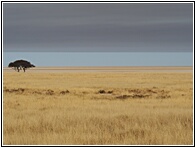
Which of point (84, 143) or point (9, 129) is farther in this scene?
point (9, 129)

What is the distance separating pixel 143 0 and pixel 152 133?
4.12 m

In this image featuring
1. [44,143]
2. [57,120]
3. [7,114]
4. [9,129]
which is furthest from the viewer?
[7,114]

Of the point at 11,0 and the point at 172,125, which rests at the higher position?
the point at 11,0

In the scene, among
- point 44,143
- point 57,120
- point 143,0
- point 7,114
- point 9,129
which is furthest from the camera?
point 7,114

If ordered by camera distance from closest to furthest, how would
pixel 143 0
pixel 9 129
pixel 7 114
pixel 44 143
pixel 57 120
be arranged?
pixel 44 143, pixel 143 0, pixel 9 129, pixel 57 120, pixel 7 114

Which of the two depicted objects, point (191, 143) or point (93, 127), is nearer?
point (191, 143)

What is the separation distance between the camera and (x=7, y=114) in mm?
16906

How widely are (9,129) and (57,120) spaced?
6.90 ft

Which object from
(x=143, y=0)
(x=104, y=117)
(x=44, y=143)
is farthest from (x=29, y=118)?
(x=143, y=0)

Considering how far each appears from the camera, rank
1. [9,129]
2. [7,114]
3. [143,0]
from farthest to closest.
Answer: [7,114] → [9,129] → [143,0]

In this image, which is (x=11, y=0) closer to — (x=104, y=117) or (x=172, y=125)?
(x=104, y=117)

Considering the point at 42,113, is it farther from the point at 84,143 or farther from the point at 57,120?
the point at 84,143

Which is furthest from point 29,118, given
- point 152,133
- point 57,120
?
point 152,133

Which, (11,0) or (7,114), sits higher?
(11,0)
